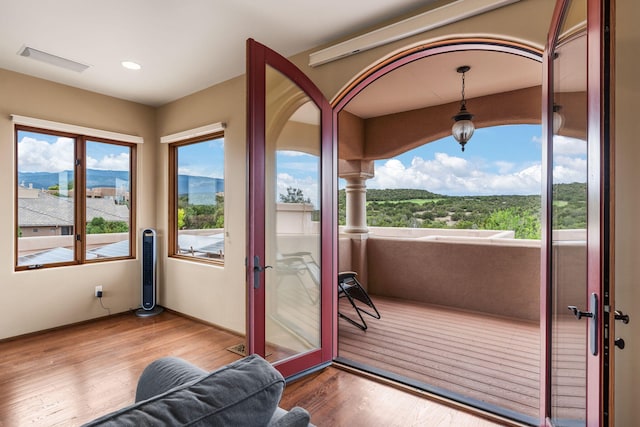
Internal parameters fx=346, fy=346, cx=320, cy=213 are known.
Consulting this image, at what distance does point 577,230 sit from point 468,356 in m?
2.00

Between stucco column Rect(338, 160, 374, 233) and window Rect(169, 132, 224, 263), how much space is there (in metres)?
2.26

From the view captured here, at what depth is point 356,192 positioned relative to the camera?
5676 mm

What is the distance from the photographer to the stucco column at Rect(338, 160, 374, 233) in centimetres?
561

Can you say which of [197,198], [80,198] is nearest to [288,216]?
[197,198]

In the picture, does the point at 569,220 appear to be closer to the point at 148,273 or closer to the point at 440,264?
the point at 440,264

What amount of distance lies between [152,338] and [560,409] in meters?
3.48

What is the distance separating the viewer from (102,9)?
7.88 ft

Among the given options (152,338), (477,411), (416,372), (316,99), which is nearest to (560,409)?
(477,411)

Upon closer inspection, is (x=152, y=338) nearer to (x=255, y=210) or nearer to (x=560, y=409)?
(x=255, y=210)

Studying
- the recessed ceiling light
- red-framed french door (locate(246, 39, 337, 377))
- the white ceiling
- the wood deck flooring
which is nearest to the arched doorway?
the wood deck flooring

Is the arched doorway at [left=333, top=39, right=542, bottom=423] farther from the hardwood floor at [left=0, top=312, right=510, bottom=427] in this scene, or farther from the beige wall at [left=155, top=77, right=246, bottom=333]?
the beige wall at [left=155, top=77, right=246, bottom=333]

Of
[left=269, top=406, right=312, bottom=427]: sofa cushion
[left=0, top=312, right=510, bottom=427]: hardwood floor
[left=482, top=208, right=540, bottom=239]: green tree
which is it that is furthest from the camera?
[left=482, top=208, right=540, bottom=239]: green tree

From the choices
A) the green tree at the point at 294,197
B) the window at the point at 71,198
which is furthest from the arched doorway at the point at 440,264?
the window at the point at 71,198

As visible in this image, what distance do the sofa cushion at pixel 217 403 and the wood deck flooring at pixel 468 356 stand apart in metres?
1.37
